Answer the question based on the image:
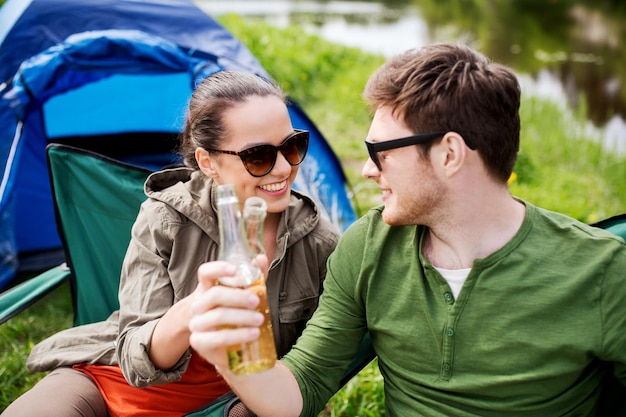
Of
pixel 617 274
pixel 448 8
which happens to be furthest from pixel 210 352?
pixel 448 8

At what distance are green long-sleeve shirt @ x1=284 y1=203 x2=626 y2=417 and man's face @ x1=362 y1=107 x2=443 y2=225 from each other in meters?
0.09

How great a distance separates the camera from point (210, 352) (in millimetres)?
1233

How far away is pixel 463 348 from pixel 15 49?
2.69 metres

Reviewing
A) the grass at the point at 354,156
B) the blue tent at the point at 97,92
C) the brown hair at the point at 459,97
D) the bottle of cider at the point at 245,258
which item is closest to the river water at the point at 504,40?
the grass at the point at 354,156

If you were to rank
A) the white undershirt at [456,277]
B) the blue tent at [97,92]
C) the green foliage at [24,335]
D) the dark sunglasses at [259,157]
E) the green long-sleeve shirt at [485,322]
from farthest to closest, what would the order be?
1. the blue tent at [97,92]
2. the green foliage at [24,335]
3. the dark sunglasses at [259,157]
4. the white undershirt at [456,277]
5. the green long-sleeve shirt at [485,322]

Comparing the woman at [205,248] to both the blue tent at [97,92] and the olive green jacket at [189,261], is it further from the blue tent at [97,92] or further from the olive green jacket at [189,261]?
the blue tent at [97,92]

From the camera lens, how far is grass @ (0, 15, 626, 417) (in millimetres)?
2691

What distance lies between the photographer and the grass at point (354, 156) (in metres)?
2.69

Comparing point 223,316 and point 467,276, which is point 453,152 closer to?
point 467,276

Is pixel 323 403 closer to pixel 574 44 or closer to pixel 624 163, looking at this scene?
pixel 624 163

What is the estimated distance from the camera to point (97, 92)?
3.87 metres

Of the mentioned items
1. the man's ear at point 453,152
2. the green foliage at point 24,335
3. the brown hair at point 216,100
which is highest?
the brown hair at point 216,100

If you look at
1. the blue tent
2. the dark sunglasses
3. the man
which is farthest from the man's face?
the blue tent

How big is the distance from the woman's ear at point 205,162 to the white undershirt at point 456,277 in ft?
2.40
